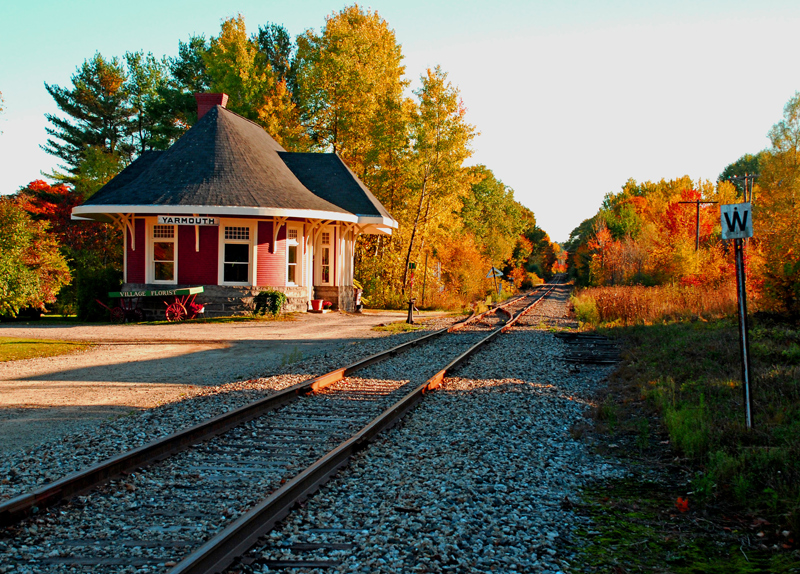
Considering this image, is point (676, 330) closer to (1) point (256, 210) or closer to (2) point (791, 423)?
(2) point (791, 423)

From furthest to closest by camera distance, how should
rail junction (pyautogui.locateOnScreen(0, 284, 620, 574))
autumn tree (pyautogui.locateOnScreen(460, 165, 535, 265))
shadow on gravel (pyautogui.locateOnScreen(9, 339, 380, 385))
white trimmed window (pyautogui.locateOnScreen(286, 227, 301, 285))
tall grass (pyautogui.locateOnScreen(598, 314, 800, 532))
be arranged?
autumn tree (pyautogui.locateOnScreen(460, 165, 535, 265)), white trimmed window (pyautogui.locateOnScreen(286, 227, 301, 285)), shadow on gravel (pyautogui.locateOnScreen(9, 339, 380, 385)), tall grass (pyautogui.locateOnScreen(598, 314, 800, 532)), rail junction (pyautogui.locateOnScreen(0, 284, 620, 574))

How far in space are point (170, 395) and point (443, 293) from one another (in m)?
25.6

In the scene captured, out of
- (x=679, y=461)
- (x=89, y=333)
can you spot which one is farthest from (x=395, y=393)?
(x=89, y=333)

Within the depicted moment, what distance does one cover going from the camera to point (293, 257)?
81.7 ft

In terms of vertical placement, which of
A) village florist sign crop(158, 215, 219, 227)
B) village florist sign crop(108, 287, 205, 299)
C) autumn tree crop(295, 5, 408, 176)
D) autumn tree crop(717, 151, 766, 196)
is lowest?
village florist sign crop(108, 287, 205, 299)

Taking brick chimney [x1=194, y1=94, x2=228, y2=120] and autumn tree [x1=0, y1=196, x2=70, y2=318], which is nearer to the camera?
autumn tree [x1=0, y1=196, x2=70, y2=318]

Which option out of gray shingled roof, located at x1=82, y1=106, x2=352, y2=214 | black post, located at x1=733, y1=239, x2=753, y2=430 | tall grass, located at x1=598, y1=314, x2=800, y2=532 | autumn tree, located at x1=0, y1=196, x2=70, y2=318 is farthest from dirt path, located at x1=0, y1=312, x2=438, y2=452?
black post, located at x1=733, y1=239, x2=753, y2=430

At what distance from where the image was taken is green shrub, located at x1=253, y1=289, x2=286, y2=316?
22781 millimetres

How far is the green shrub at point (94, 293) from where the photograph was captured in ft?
74.8

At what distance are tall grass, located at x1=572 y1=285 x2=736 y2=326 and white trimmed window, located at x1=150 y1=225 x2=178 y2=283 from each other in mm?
15082

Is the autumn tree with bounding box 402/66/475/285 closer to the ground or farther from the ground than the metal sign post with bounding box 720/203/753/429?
farther from the ground

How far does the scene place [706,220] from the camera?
2149 inches

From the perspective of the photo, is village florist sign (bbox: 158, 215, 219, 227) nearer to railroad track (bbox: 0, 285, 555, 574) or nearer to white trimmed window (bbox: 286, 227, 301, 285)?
white trimmed window (bbox: 286, 227, 301, 285)

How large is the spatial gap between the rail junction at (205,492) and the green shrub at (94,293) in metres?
16.9
